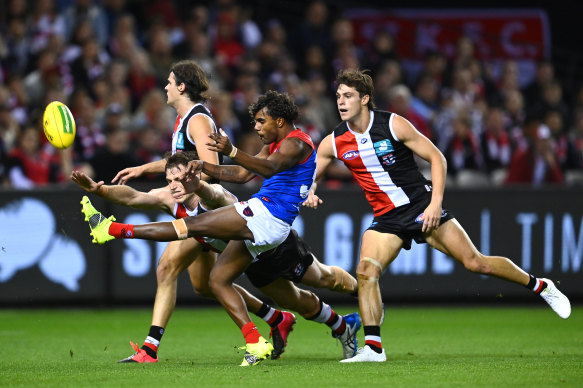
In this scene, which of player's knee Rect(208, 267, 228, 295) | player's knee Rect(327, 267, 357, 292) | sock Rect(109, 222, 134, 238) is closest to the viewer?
sock Rect(109, 222, 134, 238)

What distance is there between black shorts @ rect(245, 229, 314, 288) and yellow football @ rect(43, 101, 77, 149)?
1832 mm

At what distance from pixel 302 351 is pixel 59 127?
298 centimetres

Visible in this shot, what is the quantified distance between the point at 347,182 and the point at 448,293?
2349mm

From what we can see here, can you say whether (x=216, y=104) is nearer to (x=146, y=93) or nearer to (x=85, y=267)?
(x=146, y=93)

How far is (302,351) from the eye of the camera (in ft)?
29.5

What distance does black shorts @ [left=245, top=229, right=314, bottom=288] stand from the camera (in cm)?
798

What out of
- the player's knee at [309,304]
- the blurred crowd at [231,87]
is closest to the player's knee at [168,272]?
the player's knee at [309,304]

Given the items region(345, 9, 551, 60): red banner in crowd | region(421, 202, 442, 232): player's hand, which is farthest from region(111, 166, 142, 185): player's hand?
region(345, 9, 551, 60): red banner in crowd

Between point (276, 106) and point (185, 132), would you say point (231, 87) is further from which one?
point (276, 106)

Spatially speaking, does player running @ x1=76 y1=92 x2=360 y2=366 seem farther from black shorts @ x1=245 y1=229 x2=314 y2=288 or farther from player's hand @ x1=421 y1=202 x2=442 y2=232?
player's hand @ x1=421 y1=202 x2=442 y2=232

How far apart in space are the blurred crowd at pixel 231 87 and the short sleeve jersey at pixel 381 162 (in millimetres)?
5337

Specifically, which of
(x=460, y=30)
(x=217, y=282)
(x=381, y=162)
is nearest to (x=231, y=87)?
(x=460, y=30)

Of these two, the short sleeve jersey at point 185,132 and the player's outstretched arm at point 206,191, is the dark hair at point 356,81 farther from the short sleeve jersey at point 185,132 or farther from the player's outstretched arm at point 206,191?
the player's outstretched arm at point 206,191

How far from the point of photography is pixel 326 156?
8.39 m
